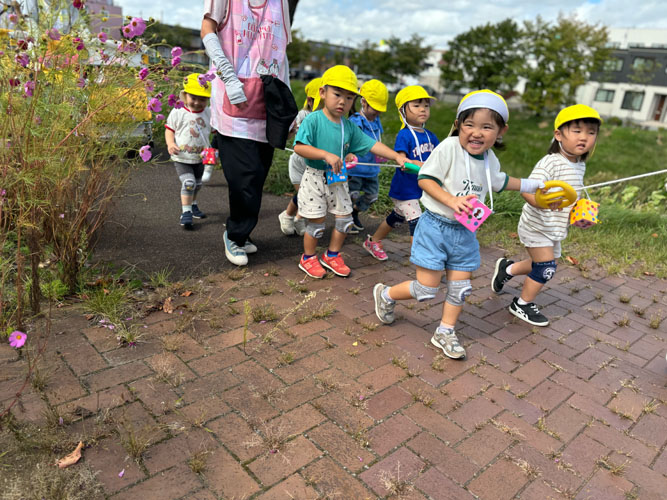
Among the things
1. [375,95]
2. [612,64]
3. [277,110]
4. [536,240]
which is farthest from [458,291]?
[612,64]

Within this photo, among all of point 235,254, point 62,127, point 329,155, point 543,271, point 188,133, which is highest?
point 62,127

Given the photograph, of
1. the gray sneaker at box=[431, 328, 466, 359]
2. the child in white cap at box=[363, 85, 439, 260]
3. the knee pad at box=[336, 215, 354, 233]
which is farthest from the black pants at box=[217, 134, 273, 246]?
the gray sneaker at box=[431, 328, 466, 359]

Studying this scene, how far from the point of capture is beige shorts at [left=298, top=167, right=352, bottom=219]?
3.92m

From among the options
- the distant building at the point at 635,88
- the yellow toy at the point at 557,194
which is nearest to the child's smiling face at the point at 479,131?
the yellow toy at the point at 557,194

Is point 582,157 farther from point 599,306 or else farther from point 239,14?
point 239,14

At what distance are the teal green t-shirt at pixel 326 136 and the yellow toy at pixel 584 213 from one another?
5.24ft

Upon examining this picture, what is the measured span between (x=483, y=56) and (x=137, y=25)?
127 feet

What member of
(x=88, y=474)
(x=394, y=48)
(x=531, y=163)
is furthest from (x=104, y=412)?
(x=394, y=48)

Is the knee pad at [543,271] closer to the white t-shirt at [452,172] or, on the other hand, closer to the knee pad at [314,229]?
the white t-shirt at [452,172]

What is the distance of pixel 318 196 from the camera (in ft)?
12.9

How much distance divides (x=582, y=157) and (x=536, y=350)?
152 cm

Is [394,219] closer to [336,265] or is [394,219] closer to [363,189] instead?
[363,189]

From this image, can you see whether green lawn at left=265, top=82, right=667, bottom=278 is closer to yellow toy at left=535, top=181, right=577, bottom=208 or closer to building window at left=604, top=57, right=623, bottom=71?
yellow toy at left=535, top=181, right=577, bottom=208

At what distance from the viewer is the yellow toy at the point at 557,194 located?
3018 mm
